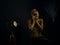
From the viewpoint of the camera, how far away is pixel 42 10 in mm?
2035

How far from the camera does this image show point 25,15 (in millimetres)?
2100

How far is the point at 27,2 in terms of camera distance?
2.09m

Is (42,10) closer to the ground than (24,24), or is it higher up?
higher up

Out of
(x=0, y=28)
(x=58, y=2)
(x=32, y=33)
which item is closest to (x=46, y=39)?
(x=32, y=33)

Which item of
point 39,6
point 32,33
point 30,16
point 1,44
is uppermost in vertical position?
point 39,6

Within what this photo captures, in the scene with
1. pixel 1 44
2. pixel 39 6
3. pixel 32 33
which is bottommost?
pixel 1 44

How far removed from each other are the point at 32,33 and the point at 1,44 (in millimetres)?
450

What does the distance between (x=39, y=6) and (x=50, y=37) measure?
0.44m

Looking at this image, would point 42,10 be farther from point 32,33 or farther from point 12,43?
point 12,43

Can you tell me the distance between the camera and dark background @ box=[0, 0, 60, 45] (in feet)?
6.54

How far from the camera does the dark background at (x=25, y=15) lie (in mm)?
1994

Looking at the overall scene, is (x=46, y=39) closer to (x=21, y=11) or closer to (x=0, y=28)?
(x=21, y=11)

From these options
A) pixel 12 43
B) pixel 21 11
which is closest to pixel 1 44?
pixel 12 43

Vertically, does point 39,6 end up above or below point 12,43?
above
